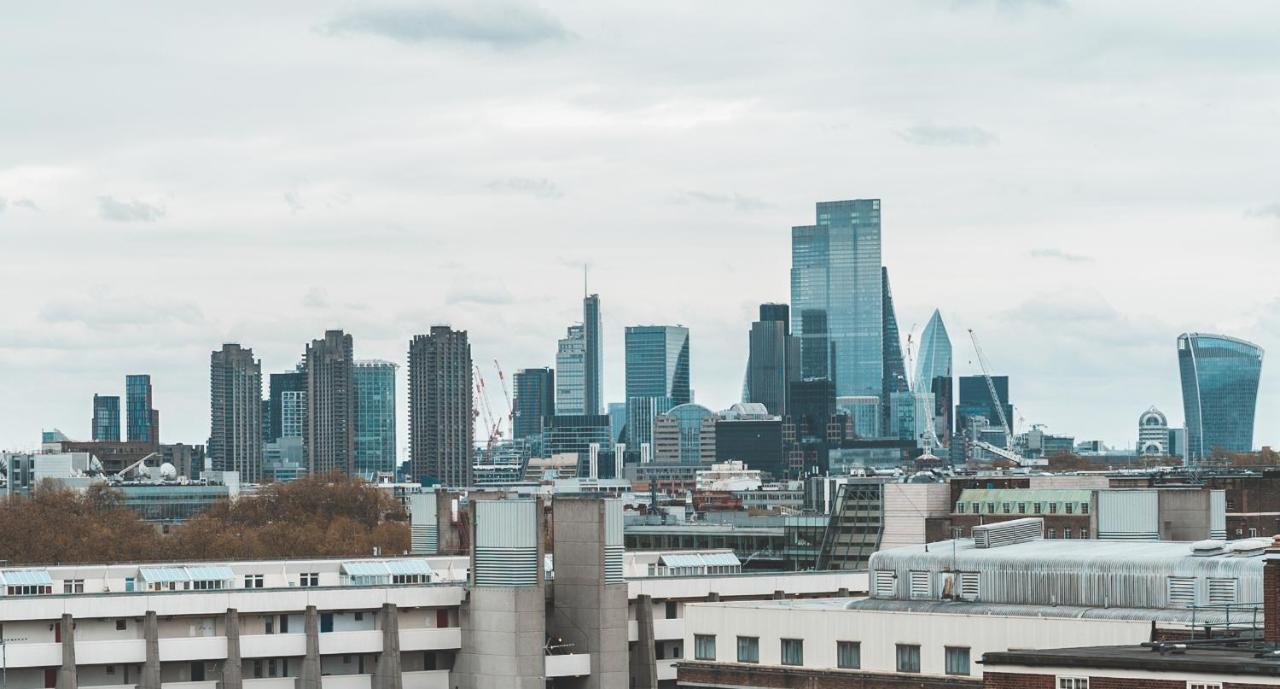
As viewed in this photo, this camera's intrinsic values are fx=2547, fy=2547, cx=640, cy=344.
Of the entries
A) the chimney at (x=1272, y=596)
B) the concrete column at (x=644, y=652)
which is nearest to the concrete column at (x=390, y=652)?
the concrete column at (x=644, y=652)

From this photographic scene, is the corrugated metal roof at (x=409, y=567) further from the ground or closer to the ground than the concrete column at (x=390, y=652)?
further from the ground

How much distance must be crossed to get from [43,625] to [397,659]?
17.4 m

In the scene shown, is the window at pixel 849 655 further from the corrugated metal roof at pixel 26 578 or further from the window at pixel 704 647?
the corrugated metal roof at pixel 26 578

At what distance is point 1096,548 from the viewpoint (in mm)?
97062

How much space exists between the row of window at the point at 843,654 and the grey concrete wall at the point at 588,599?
98.6 feet

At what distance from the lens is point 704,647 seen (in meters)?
98.9

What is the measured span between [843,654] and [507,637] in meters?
36.6

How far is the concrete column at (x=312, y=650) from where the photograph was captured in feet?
411

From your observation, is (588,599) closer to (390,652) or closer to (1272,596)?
(390,652)

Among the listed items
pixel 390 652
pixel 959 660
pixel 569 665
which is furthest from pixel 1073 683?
pixel 390 652

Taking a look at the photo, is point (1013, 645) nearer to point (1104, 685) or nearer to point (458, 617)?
point (1104, 685)

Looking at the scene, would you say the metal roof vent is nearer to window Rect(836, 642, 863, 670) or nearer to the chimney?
window Rect(836, 642, 863, 670)

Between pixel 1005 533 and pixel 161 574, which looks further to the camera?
pixel 161 574

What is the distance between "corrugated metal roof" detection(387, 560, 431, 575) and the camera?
136 m
